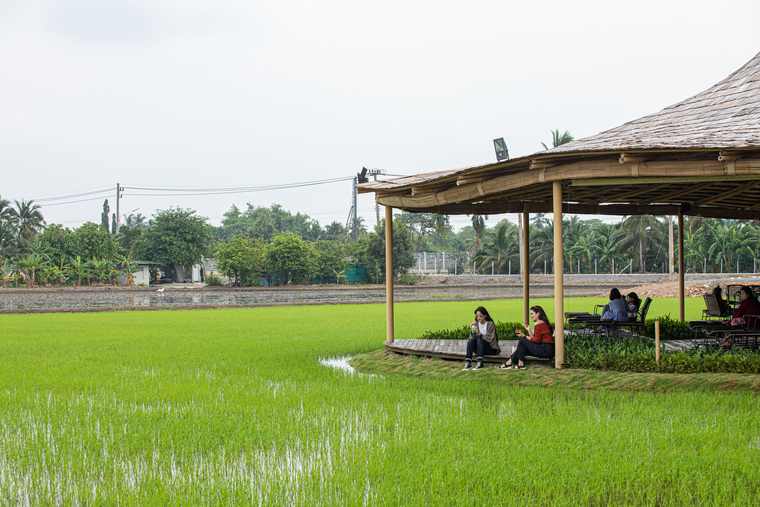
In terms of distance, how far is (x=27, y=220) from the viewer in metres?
52.8

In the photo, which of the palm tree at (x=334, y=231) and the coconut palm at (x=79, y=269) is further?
the palm tree at (x=334, y=231)

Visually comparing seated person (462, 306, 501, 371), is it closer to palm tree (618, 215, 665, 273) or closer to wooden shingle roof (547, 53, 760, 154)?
wooden shingle roof (547, 53, 760, 154)

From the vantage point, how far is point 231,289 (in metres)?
46.3

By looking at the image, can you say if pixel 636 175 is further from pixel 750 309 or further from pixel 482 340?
pixel 750 309

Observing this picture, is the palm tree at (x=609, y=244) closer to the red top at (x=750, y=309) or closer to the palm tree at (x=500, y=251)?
the palm tree at (x=500, y=251)

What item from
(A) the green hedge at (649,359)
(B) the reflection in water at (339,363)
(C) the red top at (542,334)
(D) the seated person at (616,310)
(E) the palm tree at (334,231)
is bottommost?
(B) the reflection in water at (339,363)

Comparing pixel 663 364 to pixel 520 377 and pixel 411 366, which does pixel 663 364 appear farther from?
pixel 411 366

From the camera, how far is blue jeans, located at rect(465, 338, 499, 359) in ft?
29.5

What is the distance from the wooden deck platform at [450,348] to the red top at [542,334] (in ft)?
1.02

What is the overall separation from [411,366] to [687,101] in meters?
7.96

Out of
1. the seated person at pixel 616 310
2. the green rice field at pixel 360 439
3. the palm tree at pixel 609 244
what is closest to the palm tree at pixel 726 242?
the palm tree at pixel 609 244

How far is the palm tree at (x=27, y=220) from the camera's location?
169 ft

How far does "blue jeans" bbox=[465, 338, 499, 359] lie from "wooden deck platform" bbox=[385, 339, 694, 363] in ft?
0.28

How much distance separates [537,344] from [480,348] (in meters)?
0.88
